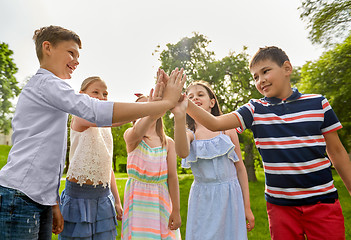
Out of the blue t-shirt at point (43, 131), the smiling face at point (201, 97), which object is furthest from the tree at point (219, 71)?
the blue t-shirt at point (43, 131)

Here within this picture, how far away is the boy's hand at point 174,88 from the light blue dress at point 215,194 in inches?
34.8

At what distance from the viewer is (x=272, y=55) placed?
2512mm

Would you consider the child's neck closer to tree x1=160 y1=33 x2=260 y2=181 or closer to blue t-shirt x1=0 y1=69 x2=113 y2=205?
blue t-shirt x1=0 y1=69 x2=113 y2=205

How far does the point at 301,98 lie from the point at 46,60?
2192mm

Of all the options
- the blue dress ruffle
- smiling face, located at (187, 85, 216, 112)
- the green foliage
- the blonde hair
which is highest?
the green foliage

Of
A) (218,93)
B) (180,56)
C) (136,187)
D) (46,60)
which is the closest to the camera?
(46,60)

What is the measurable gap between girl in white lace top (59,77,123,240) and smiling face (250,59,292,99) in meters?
1.67

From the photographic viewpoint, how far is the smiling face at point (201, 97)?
3.29 m

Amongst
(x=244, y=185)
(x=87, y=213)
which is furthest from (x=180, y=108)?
(x=87, y=213)

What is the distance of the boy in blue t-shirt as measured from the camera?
211 centimetres

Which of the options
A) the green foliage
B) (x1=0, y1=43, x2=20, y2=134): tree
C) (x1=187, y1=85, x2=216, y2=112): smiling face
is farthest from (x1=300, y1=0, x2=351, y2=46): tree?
(x1=0, y1=43, x2=20, y2=134): tree

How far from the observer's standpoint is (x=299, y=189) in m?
2.17

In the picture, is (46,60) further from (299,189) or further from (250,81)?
(250,81)

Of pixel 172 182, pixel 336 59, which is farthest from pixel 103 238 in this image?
pixel 336 59
